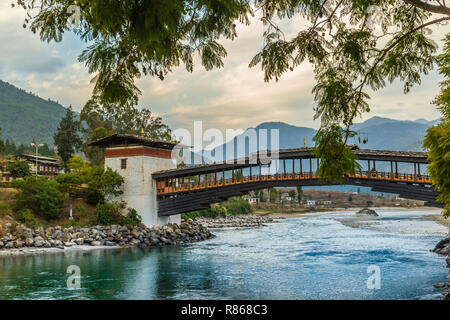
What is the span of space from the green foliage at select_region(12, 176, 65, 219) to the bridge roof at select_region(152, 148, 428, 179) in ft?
18.3

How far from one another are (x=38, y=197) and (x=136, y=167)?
17.8 feet

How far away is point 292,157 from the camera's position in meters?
22.8

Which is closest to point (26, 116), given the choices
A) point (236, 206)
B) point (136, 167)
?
point (236, 206)

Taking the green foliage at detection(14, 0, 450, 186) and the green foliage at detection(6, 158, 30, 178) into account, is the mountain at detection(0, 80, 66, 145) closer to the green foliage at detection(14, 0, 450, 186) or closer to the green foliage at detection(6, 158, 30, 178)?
the green foliage at detection(6, 158, 30, 178)

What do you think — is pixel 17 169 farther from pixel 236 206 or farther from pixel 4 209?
pixel 236 206

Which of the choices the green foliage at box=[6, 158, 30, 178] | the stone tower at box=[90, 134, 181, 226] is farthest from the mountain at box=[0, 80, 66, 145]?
the stone tower at box=[90, 134, 181, 226]

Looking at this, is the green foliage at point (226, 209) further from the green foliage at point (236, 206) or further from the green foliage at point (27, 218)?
the green foliage at point (27, 218)

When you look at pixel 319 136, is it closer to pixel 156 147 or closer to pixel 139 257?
pixel 139 257

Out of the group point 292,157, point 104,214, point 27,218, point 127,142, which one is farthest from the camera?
point 127,142

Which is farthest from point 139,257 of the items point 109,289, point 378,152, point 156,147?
point 378,152

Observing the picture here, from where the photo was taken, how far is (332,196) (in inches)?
4459

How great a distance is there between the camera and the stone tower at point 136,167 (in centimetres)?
2375

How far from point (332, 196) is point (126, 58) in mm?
113422

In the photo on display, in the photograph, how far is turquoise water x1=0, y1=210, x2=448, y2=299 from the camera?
385 inches
